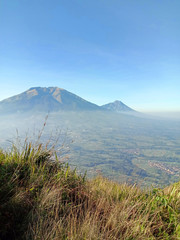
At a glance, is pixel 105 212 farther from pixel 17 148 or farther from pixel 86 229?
pixel 17 148

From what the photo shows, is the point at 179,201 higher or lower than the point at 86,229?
lower

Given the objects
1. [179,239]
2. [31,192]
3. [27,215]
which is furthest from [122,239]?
[31,192]

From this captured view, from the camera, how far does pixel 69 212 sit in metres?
2.05

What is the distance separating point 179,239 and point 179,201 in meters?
0.82

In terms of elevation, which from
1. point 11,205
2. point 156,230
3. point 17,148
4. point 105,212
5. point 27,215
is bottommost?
point 156,230

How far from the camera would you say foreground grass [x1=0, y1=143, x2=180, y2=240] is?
5.24 feet

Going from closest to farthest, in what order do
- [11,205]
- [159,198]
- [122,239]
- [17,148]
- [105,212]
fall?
[122,239], [11,205], [105,212], [159,198], [17,148]

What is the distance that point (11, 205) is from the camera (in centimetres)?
184

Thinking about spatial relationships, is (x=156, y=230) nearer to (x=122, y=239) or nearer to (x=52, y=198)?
(x=122, y=239)

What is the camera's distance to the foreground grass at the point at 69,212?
160 cm

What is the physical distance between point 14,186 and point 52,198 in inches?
28.2

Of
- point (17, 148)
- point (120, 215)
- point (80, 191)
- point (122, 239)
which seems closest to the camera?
point (122, 239)

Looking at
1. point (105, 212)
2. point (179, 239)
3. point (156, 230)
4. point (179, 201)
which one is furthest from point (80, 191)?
point (179, 201)

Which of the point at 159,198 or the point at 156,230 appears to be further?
the point at 159,198
